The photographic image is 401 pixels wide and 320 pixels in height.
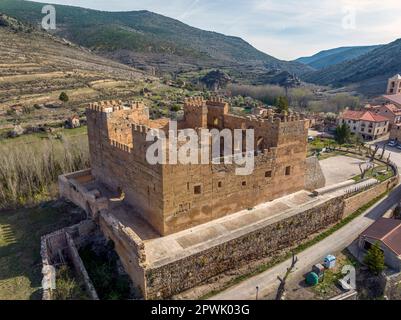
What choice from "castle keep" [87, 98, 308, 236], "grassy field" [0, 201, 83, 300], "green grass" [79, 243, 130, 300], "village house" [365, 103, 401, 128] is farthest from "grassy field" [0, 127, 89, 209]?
"village house" [365, 103, 401, 128]

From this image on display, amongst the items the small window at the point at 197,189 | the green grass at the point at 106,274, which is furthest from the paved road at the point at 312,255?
the small window at the point at 197,189

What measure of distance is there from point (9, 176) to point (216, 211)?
758 inches

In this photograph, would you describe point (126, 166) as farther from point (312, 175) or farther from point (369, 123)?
point (369, 123)

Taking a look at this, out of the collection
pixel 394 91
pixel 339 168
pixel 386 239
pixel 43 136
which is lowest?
pixel 386 239

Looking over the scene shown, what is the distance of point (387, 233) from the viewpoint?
72.6 feet

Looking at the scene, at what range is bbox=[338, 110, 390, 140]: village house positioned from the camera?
5200 centimetres

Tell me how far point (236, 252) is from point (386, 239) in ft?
35.8

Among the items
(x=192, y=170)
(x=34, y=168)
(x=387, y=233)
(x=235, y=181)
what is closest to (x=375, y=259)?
(x=387, y=233)

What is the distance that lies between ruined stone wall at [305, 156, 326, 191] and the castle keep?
1486 mm

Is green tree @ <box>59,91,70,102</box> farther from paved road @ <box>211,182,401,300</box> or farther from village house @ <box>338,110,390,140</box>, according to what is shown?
village house @ <box>338,110,390,140</box>

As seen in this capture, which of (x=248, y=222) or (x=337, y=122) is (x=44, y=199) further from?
(x=337, y=122)

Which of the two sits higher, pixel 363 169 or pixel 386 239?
pixel 363 169

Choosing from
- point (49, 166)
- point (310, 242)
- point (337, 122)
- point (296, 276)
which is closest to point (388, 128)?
point (337, 122)

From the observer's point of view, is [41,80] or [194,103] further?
[41,80]
